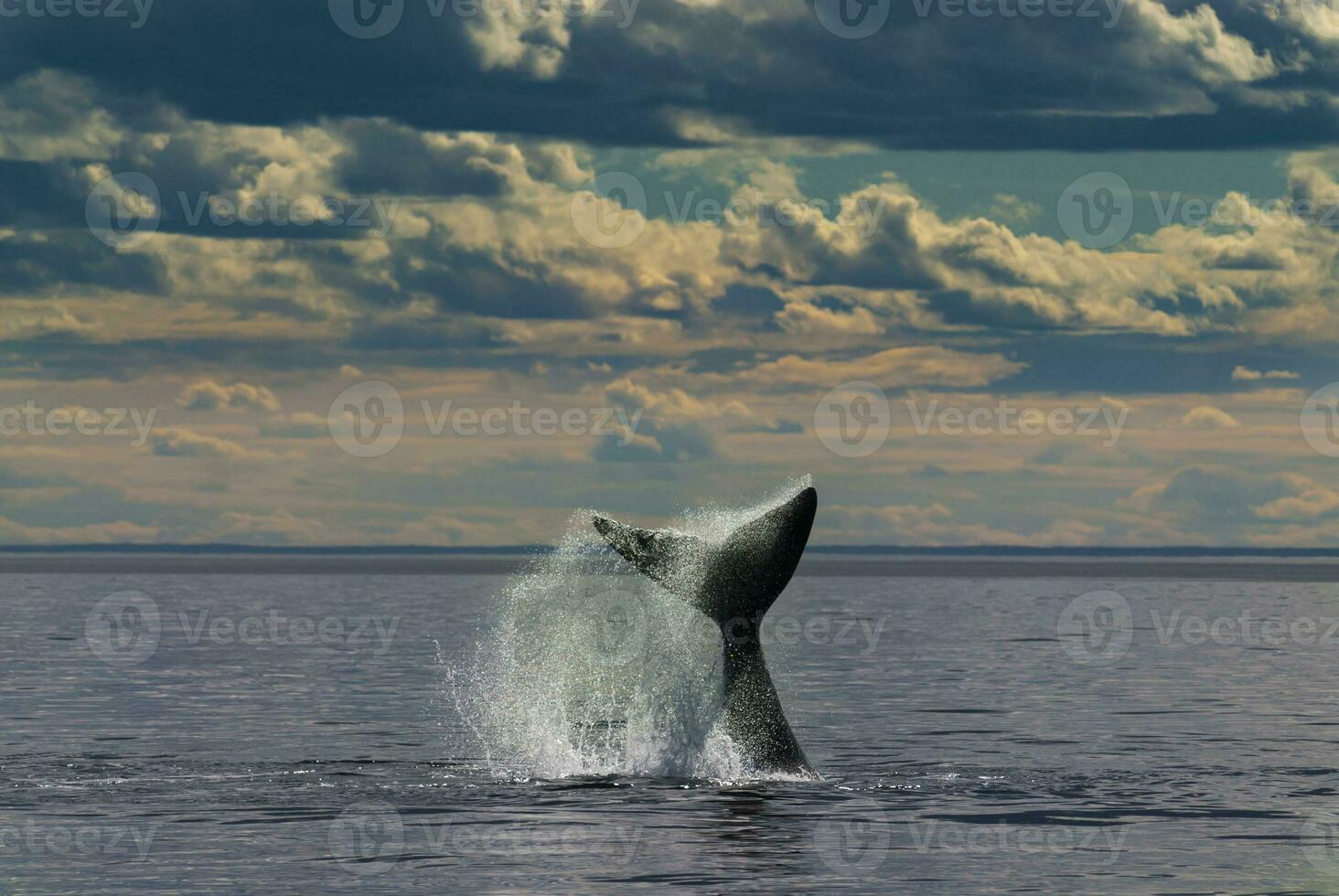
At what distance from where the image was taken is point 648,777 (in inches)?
1163

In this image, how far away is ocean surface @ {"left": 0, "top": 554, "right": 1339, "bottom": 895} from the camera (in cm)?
2205

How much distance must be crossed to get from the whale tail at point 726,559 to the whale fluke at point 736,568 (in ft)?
0.04

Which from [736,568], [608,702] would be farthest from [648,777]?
[608,702]

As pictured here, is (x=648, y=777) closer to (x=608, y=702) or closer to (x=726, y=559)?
(x=726, y=559)

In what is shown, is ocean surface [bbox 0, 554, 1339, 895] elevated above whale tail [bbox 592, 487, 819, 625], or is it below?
below

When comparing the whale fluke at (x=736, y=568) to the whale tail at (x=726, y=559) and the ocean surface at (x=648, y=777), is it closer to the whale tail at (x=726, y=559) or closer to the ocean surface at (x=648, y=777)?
the whale tail at (x=726, y=559)

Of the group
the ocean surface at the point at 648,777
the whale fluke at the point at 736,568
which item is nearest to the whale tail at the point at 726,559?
the whale fluke at the point at 736,568

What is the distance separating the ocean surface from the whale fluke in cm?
183

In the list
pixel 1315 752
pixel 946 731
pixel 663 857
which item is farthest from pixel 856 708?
pixel 663 857

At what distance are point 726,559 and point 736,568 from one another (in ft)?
0.59

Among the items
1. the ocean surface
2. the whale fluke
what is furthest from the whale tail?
the ocean surface

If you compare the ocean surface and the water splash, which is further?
the water splash

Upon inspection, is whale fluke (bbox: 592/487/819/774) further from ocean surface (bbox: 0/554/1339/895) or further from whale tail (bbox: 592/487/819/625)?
ocean surface (bbox: 0/554/1339/895)

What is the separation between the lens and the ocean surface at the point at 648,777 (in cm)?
2205
